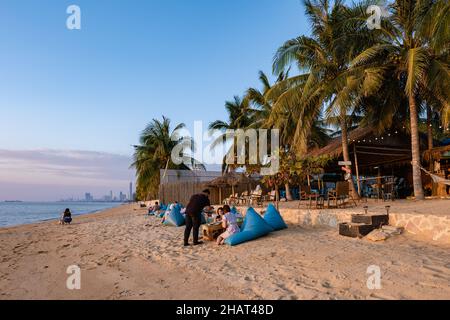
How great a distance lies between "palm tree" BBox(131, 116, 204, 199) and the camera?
26656 millimetres

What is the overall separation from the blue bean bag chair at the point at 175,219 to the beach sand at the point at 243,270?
10.9 ft

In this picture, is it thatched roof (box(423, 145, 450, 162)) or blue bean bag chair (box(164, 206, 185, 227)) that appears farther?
thatched roof (box(423, 145, 450, 162))

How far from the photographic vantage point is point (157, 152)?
26.4 meters

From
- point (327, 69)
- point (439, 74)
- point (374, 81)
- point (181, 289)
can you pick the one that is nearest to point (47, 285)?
point (181, 289)

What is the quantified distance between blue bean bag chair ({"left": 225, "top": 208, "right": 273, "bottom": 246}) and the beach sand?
207mm

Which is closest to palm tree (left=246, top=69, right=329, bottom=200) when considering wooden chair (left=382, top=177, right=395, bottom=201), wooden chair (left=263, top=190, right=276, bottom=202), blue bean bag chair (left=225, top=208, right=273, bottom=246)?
wooden chair (left=263, top=190, right=276, bottom=202)

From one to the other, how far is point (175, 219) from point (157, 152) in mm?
16131

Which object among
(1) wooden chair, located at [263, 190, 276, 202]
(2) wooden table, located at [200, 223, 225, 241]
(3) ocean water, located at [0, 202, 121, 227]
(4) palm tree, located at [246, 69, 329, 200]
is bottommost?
(3) ocean water, located at [0, 202, 121, 227]

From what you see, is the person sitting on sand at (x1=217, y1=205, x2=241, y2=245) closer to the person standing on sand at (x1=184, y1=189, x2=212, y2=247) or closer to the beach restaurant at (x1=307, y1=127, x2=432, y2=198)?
the person standing on sand at (x1=184, y1=189, x2=212, y2=247)

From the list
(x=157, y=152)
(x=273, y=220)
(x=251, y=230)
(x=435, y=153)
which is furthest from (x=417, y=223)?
(x=157, y=152)

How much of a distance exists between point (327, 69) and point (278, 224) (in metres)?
8.02

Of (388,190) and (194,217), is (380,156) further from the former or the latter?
(194,217)

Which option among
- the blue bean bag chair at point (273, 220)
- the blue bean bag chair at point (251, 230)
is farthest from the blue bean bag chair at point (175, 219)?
the blue bean bag chair at point (251, 230)
